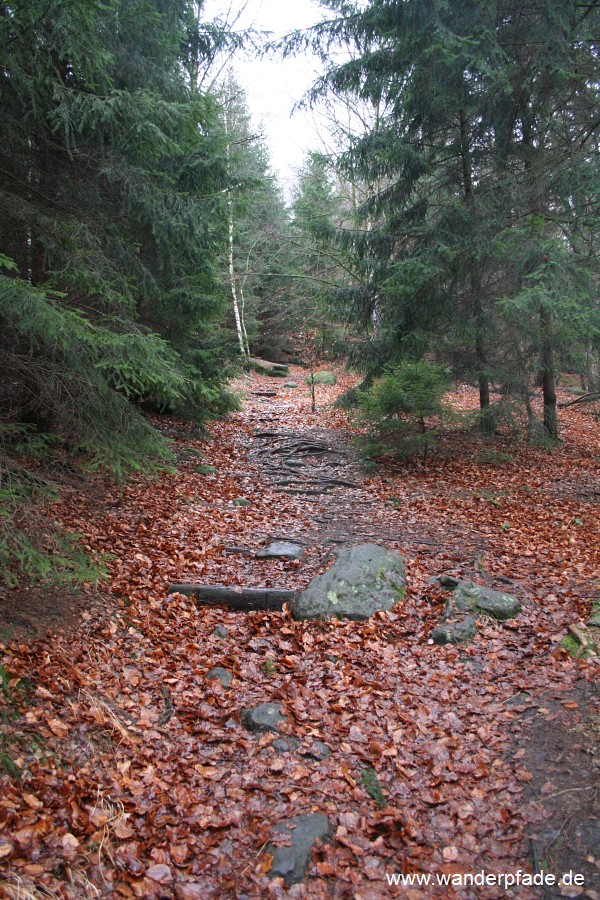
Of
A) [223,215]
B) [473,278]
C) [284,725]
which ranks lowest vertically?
[284,725]

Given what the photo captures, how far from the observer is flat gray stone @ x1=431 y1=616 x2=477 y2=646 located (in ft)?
18.1

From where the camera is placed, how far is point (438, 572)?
6.99m

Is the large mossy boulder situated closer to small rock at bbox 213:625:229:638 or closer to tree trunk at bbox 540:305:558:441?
small rock at bbox 213:625:229:638

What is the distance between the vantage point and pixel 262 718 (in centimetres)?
450

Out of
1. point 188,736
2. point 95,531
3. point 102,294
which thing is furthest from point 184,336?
point 188,736

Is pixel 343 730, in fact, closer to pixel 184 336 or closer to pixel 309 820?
pixel 309 820

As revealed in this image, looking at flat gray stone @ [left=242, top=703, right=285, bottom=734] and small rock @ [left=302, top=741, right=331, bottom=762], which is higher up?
flat gray stone @ [left=242, top=703, right=285, bottom=734]

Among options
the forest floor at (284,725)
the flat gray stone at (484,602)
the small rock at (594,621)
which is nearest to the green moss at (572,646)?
the forest floor at (284,725)

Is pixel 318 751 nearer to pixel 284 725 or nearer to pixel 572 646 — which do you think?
pixel 284 725

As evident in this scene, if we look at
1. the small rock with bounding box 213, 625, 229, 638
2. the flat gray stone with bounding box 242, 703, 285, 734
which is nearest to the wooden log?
the small rock with bounding box 213, 625, 229, 638

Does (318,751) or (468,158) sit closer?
(318,751)

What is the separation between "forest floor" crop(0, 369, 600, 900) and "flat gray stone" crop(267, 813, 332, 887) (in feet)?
0.21

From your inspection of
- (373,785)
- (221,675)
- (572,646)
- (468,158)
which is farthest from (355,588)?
(468,158)

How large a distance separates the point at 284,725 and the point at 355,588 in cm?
217
